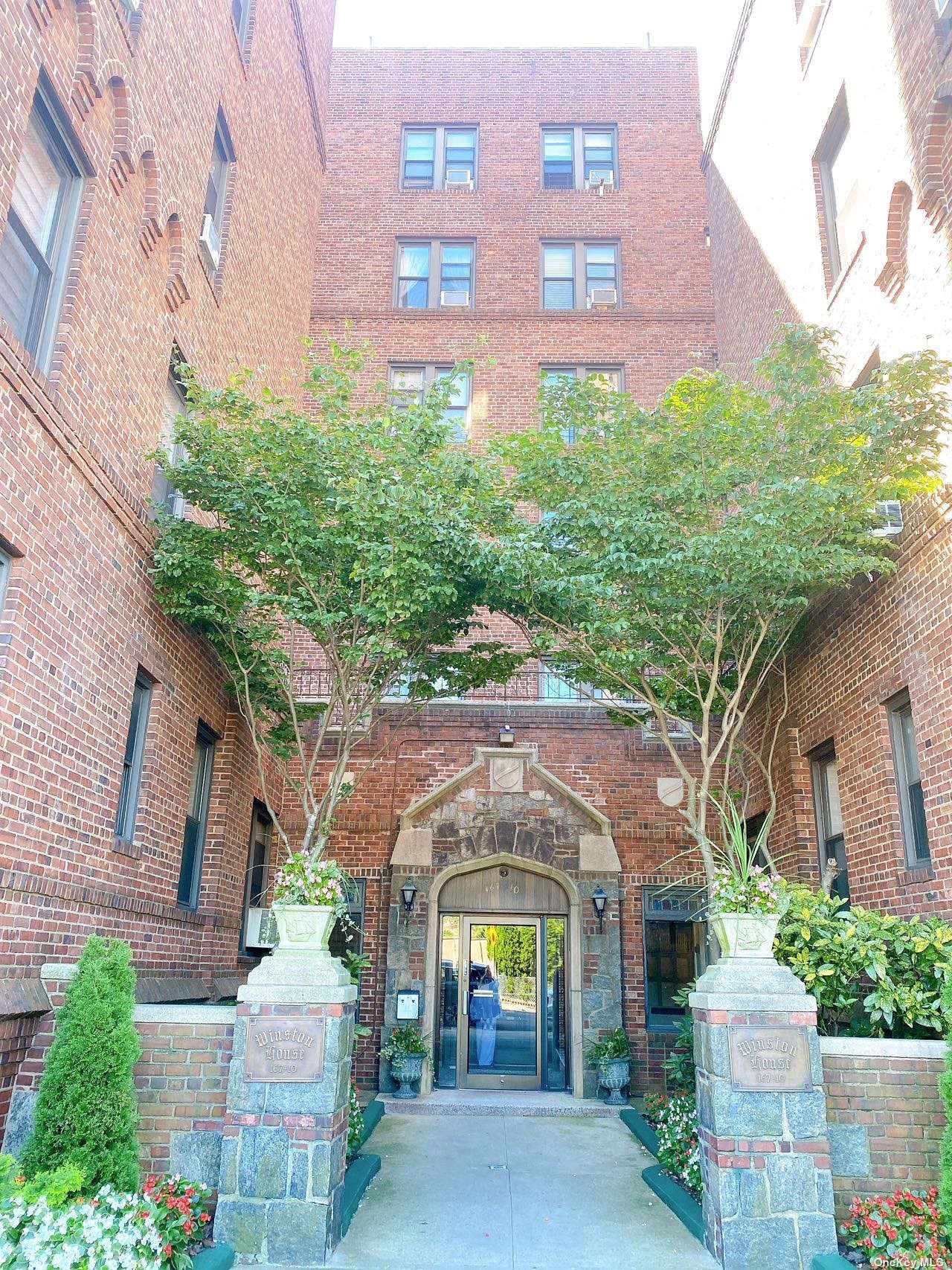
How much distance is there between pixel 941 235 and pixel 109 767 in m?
8.11

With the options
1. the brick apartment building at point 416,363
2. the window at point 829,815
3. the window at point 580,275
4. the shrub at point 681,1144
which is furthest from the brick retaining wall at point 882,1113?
the window at point 580,275

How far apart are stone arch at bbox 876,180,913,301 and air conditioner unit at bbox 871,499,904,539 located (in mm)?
2006

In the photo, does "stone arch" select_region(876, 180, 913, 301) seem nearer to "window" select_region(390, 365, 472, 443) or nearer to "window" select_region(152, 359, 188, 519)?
"window" select_region(152, 359, 188, 519)

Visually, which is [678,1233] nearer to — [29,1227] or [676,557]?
[29,1227]

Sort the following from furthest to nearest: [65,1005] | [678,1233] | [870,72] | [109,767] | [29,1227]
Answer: [870,72]
[109,767]
[678,1233]
[65,1005]
[29,1227]

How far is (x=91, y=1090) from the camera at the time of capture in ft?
18.1

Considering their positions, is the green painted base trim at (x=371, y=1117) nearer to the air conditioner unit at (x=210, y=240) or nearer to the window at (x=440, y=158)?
the air conditioner unit at (x=210, y=240)

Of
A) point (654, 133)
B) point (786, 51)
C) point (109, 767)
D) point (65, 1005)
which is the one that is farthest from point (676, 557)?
point (654, 133)

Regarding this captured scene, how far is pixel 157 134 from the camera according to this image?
8.68m

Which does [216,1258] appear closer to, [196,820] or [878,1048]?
[878,1048]

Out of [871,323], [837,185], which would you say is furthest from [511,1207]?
[837,185]

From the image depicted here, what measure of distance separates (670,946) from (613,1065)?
1966 millimetres

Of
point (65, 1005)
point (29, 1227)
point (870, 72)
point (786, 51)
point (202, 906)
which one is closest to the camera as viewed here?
point (29, 1227)

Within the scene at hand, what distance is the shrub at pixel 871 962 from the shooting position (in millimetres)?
6570
